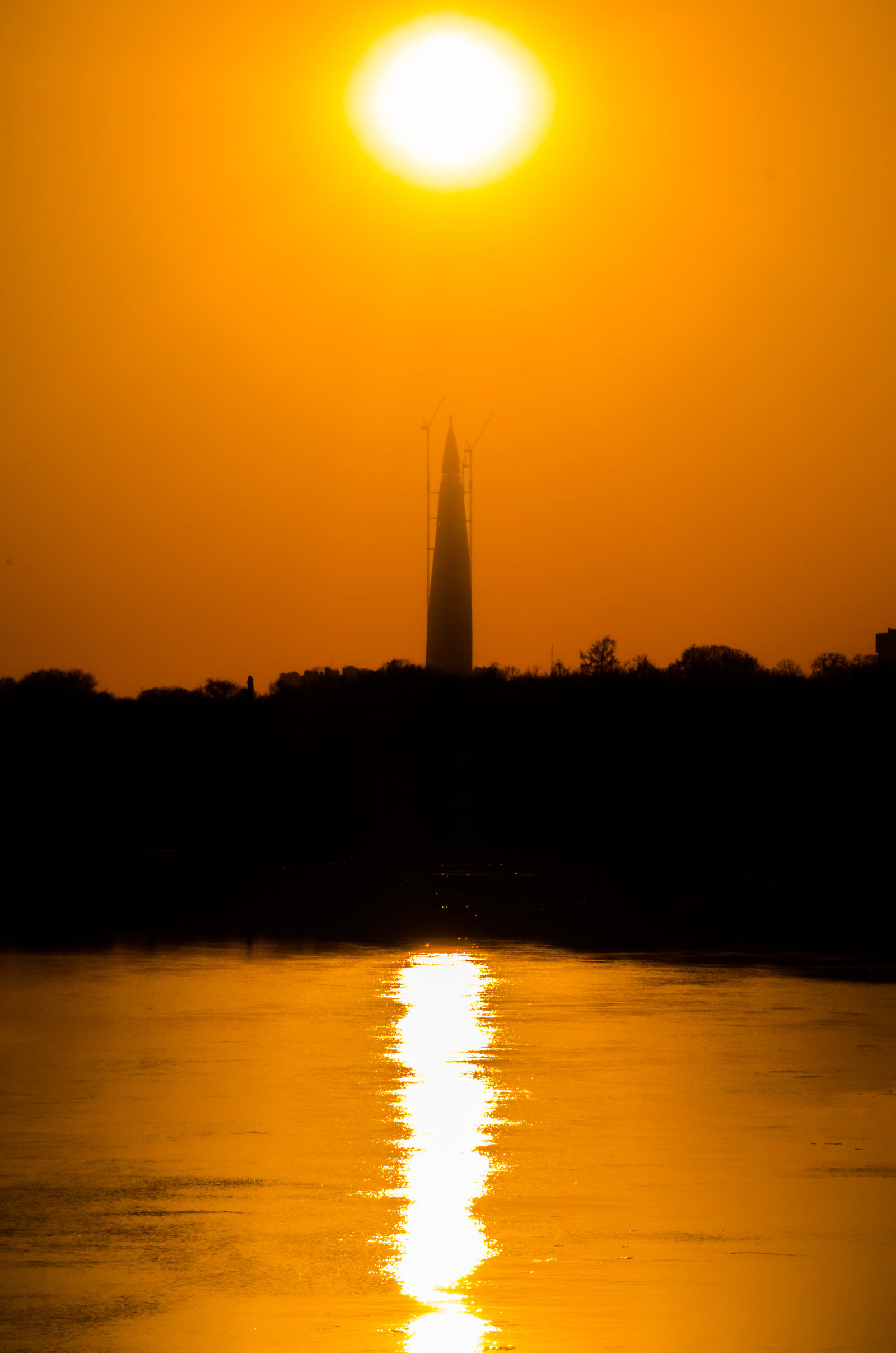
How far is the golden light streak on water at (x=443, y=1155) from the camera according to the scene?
7.07 metres

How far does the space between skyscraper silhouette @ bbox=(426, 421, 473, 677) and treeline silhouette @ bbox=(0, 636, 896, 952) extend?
87627 mm

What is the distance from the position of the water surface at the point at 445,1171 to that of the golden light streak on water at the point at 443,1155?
2 centimetres

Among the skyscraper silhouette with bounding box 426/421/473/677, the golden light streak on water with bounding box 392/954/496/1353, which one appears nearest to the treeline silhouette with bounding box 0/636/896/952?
the golden light streak on water with bounding box 392/954/496/1353

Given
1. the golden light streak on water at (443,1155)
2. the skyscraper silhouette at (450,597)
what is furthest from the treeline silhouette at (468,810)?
the skyscraper silhouette at (450,597)

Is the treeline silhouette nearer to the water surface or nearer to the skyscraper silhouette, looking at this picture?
the water surface

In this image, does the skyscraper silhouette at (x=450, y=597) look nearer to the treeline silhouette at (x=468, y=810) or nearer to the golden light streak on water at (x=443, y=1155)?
the treeline silhouette at (x=468, y=810)

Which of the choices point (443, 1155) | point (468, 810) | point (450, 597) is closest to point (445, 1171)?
point (443, 1155)

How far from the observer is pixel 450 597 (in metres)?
188

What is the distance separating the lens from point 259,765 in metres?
72.4

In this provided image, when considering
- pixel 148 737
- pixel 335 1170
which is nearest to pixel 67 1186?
pixel 335 1170

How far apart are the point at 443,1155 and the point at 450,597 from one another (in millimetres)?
178397

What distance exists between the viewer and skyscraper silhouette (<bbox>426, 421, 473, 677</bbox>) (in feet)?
617

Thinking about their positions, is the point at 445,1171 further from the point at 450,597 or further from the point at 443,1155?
the point at 450,597

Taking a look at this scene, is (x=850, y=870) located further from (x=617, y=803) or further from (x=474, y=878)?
(x=617, y=803)
